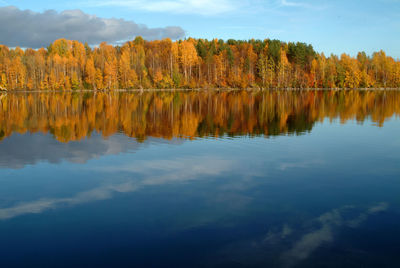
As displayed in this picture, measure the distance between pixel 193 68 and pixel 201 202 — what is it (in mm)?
126197

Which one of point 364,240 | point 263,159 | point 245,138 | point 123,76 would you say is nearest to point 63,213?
point 364,240

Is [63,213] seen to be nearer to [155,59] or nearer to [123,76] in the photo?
[123,76]

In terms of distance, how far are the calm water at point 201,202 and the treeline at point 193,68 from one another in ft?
336

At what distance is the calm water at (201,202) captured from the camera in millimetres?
8359

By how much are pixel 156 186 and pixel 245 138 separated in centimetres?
1106

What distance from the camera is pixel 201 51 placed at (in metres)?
140

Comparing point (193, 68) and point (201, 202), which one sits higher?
point (193, 68)

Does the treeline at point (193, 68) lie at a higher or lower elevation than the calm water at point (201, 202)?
higher

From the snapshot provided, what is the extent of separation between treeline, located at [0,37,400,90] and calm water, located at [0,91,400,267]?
103m

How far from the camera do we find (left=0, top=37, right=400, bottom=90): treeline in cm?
11950

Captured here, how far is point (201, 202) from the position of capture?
1152 cm

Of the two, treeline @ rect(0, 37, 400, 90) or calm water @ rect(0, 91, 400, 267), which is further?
treeline @ rect(0, 37, 400, 90)

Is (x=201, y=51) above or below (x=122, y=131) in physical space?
above

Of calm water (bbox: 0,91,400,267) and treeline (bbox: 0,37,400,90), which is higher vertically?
treeline (bbox: 0,37,400,90)
